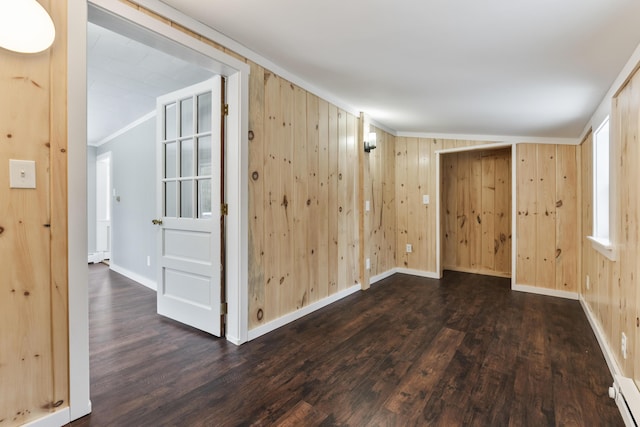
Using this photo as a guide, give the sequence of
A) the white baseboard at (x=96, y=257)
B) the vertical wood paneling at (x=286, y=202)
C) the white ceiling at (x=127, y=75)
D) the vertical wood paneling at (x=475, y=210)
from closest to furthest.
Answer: the white ceiling at (x=127, y=75) < the vertical wood paneling at (x=286, y=202) < the vertical wood paneling at (x=475, y=210) < the white baseboard at (x=96, y=257)

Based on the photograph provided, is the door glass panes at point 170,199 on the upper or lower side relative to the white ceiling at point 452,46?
lower

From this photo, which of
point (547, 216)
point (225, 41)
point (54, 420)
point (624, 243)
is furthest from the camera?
point (547, 216)

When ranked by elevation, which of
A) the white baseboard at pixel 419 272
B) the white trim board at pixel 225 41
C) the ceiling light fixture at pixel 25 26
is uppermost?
the white trim board at pixel 225 41

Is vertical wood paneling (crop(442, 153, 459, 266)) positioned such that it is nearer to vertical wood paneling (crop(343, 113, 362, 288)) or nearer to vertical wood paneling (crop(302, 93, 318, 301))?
vertical wood paneling (crop(343, 113, 362, 288))

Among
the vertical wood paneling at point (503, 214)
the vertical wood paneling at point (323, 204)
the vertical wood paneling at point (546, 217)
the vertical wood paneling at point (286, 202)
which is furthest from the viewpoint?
the vertical wood paneling at point (503, 214)

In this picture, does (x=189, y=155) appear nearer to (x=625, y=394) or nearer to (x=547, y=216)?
(x=625, y=394)

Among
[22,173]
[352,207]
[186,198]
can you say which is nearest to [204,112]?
[186,198]

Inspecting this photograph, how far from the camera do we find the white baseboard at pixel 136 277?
3934 millimetres

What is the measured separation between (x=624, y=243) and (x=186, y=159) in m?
3.23

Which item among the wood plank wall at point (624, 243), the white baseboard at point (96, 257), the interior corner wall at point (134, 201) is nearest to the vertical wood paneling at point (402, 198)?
the wood plank wall at point (624, 243)

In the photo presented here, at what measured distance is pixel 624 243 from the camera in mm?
1827

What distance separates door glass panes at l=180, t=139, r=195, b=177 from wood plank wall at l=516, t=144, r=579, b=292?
3.88 meters

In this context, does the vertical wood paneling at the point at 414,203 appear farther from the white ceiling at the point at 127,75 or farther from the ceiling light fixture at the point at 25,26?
the ceiling light fixture at the point at 25,26

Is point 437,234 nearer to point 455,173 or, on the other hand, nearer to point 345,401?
point 455,173
